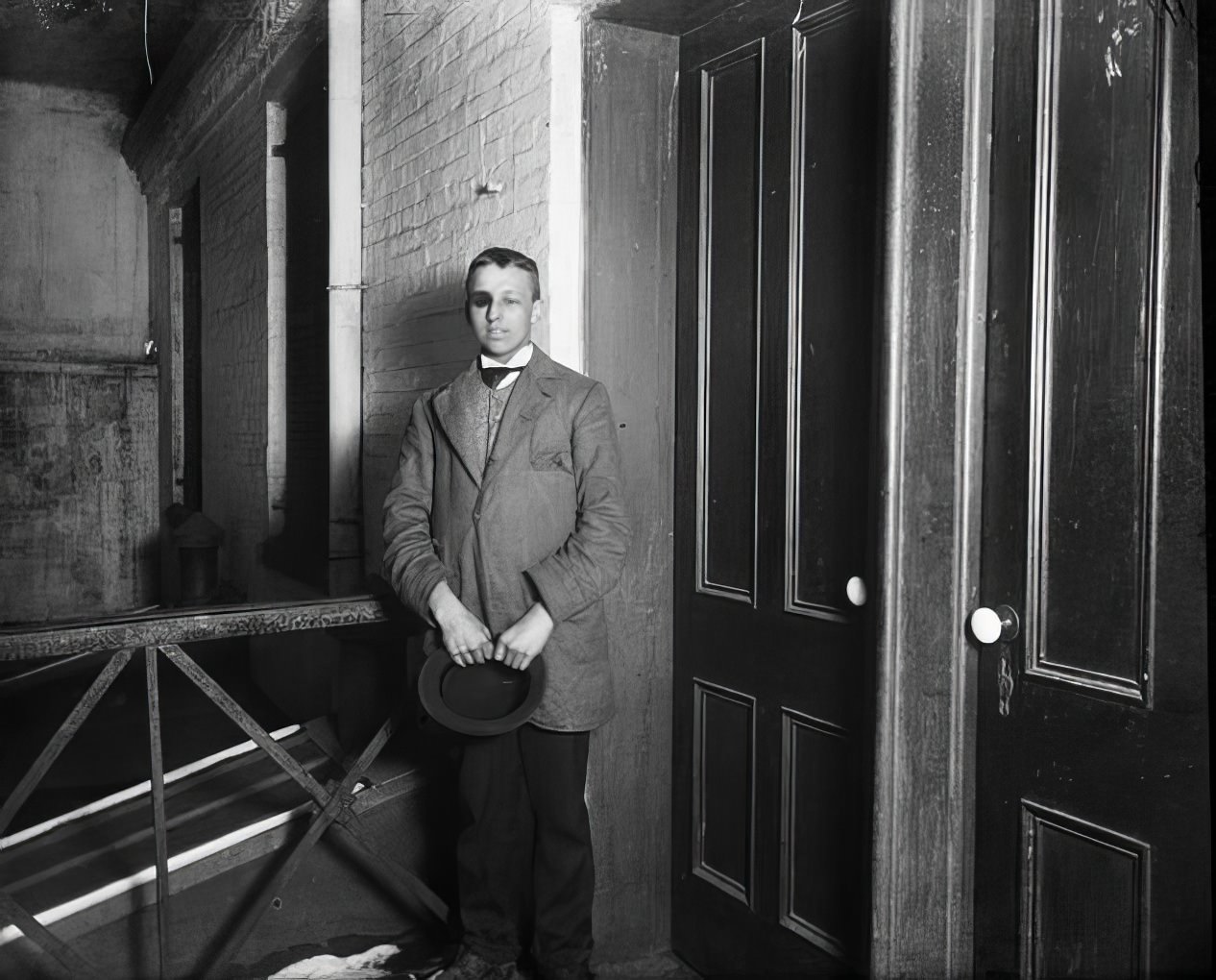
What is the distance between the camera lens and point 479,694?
90.8 inches

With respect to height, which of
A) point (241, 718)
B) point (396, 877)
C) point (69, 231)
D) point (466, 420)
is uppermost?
point (69, 231)

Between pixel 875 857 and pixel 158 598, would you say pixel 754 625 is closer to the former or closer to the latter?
pixel 875 857

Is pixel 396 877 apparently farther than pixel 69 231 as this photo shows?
No

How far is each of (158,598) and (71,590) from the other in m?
0.73

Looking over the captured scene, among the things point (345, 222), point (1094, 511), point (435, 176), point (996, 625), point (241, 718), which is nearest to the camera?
point (1094, 511)

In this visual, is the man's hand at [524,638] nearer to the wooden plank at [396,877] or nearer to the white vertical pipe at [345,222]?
the wooden plank at [396,877]

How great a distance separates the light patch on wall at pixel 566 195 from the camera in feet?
8.61

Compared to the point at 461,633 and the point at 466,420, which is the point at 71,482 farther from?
the point at 461,633

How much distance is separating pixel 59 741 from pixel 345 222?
2182 mm

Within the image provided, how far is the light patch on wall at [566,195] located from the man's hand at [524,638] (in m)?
0.69

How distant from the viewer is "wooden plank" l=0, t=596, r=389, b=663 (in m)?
2.18

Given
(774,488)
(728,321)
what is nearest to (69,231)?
(728,321)

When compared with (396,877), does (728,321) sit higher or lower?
higher

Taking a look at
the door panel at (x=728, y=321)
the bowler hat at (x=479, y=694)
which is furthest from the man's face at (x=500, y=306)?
the bowler hat at (x=479, y=694)
